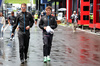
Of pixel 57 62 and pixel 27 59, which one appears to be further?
pixel 27 59

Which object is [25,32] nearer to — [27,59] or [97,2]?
[27,59]

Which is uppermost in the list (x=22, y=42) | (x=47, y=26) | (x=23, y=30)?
(x=47, y=26)

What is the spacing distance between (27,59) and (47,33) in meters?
1.35

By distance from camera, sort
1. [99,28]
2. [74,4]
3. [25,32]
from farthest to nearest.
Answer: [74,4], [99,28], [25,32]

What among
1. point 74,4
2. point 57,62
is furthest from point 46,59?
point 74,4

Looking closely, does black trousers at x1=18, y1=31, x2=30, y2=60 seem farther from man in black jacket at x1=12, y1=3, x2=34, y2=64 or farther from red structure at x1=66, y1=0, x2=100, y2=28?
red structure at x1=66, y1=0, x2=100, y2=28

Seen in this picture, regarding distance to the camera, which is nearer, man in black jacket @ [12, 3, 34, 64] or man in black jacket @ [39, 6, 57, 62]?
man in black jacket @ [12, 3, 34, 64]

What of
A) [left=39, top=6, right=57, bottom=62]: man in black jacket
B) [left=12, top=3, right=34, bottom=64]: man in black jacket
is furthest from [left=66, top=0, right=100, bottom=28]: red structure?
[left=12, top=3, right=34, bottom=64]: man in black jacket

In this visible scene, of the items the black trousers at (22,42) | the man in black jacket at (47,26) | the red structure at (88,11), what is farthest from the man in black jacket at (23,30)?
the red structure at (88,11)

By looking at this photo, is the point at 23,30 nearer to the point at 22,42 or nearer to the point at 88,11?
the point at 22,42

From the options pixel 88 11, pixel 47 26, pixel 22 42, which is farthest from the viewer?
pixel 88 11

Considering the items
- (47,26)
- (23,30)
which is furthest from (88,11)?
(23,30)

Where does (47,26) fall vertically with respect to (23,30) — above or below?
above

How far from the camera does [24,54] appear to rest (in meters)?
10.4
